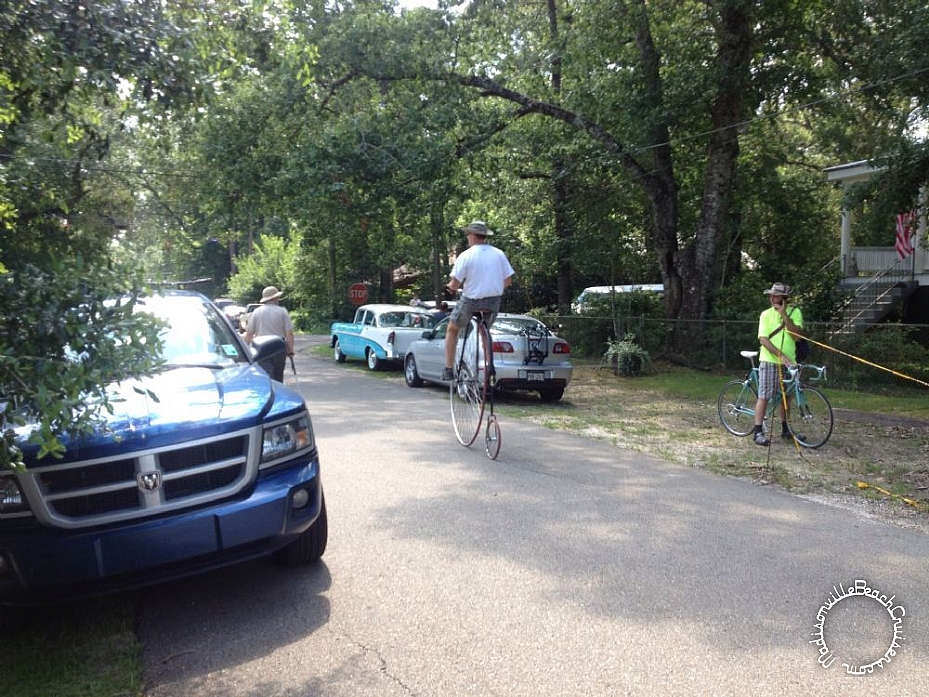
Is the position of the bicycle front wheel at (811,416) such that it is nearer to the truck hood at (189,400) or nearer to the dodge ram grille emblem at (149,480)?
the truck hood at (189,400)

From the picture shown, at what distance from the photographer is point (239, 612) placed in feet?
13.8

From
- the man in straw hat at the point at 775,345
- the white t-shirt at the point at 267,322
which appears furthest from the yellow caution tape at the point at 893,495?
the white t-shirt at the point at 267,322

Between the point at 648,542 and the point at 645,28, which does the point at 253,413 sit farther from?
the point at 645,28

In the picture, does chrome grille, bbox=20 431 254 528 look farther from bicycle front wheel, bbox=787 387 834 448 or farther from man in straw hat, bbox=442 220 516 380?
bicycle front wheel, bbox=787 387 834 448

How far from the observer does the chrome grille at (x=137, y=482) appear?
3.62 m

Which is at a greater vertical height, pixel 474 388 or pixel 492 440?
pixel 474 388

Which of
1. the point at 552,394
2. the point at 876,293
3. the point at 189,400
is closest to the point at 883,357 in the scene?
the point at 552,394

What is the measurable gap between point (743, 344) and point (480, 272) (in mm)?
11730

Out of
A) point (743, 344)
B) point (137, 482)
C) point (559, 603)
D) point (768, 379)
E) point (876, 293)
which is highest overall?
point (137, 482)

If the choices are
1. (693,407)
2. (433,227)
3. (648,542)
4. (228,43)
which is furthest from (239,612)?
(433,227)

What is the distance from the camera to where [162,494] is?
383 cm

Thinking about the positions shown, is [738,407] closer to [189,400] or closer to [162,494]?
[189,400]

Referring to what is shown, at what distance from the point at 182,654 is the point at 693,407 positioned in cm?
1083

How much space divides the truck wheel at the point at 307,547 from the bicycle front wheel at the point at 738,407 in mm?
6627
